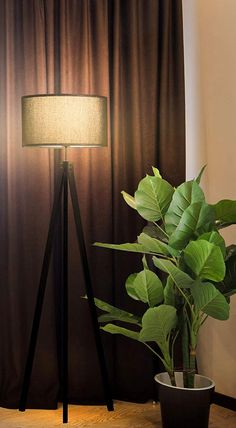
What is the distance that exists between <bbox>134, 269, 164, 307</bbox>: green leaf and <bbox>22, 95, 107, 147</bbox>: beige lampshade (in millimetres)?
657

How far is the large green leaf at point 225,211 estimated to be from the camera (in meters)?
2.61

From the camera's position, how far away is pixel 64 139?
8.84 ft

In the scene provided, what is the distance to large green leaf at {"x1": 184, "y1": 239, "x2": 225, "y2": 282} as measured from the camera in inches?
94.5

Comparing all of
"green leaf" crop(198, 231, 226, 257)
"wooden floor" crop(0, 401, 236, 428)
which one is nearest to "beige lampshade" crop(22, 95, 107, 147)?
"green leaf" crop(198, 231, 226, 257)

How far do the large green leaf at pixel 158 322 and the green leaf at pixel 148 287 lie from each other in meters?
0.12

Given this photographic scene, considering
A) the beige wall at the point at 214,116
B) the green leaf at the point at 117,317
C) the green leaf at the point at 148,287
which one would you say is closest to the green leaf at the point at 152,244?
the green leaf at the point at 148,287

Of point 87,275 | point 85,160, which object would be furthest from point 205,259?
point 85,160

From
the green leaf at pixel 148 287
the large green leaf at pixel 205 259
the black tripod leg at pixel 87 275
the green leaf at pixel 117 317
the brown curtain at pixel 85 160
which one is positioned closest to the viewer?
the large green leaf at pixel 205 259

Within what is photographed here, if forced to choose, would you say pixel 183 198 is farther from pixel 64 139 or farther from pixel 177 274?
pixel 64 139

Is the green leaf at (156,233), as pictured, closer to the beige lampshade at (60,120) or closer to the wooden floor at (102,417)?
the beige lampshade at (60,120)

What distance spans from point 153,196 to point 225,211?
1.08ft

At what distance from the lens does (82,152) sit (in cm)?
314

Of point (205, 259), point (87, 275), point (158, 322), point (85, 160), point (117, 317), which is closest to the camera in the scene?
point (205, 259)

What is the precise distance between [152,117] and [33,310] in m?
1.21
